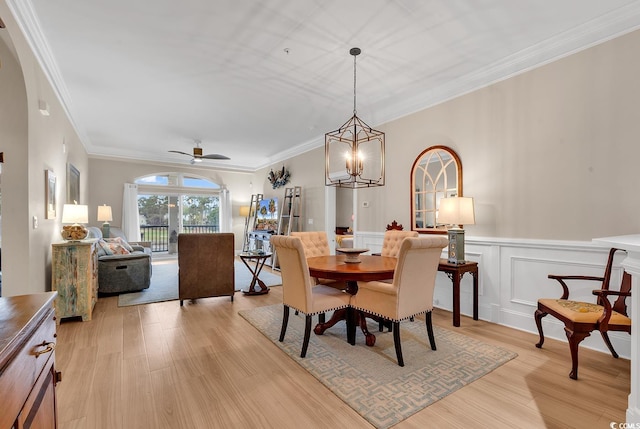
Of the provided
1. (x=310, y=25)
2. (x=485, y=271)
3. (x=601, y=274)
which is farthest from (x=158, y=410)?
(x=601, y=274)

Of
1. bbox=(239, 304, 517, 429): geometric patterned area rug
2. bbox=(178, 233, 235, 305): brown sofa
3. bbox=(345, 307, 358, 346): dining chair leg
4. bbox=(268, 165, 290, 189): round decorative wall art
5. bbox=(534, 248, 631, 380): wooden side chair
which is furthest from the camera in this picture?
bbox=(268, 165, 290, 189): round decorative wall art

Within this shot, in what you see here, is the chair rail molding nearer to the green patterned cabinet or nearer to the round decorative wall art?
the green patterned cabinet

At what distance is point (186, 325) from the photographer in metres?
3.28

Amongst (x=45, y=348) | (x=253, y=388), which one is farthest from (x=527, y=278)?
(x=45, y=348)

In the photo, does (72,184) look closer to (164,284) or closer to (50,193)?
(50,193)

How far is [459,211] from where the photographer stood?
3.27 m

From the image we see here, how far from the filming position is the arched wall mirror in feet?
12.1

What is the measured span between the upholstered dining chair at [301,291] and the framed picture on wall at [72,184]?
387 cm

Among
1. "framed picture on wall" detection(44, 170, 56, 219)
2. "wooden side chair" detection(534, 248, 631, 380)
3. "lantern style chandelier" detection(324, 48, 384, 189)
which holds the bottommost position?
"wooden side chair" detection(534, 248, 631, 380)

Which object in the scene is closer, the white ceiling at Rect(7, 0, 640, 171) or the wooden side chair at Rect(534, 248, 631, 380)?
the wooden side chair at Rect(534, 248, 631, 380)

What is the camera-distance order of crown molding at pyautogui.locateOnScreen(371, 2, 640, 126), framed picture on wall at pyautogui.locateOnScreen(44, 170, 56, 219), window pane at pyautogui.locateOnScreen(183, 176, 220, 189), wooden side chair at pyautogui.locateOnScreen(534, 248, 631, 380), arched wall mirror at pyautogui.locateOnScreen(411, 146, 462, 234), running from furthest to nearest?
window pane at pyautogui.locateOnScreen(183, 176, 220, 189)
arched wall mirror at pyautogui.locateOnScreen(411, 146, 462, 234)
framed picture on wall at pyautogui.locateOnScreen(44, 170, 56, 219)
crown molding at pyautogui.locateOnScreen(371, 2, 640, 126)
wooden side chair at pyautogui.locateOnScreen(534, 248, 631, 380)

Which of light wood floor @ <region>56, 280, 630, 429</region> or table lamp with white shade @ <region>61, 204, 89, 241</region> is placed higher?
table lamp with white shade @ <region>61, 204, 89, 241</region>

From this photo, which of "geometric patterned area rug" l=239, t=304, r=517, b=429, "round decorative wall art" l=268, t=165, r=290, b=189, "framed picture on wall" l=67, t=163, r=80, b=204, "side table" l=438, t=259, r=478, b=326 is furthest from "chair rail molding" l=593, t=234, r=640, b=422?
"round decorative wall art" l=268, t=165, r=290, b=189

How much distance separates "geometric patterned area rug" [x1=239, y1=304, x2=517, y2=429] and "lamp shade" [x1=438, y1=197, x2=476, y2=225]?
1.16 m
